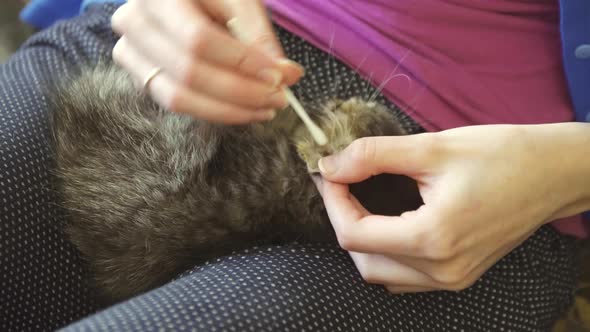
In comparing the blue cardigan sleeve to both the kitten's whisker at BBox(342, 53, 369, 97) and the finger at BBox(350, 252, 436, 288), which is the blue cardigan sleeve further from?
the finger at BBox(350, 252, 436, 288)

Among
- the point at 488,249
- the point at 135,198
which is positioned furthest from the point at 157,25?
the point at 488,249

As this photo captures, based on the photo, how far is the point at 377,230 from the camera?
2.32 feet

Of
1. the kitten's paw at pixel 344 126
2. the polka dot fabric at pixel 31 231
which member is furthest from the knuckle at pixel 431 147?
the polka dot fabric at pixel 31 231

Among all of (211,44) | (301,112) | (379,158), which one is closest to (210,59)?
(211,44)

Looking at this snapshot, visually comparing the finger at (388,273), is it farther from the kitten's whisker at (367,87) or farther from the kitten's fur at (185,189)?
the kitten's whisker at (367,87)

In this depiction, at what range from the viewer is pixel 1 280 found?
785 millimetres

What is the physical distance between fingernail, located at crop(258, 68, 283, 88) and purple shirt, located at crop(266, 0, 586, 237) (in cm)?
27

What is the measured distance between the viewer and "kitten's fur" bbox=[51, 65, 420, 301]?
828 millimetres

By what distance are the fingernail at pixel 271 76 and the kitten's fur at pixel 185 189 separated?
6.0 inches

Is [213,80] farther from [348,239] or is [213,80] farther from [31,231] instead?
[31,231]

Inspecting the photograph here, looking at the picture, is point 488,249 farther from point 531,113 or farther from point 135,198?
point 135,198

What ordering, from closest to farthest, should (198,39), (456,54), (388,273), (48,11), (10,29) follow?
(198,39) < (388,273) < (456,54) < (48,11) < (10,29)

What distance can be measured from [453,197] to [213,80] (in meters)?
0.33

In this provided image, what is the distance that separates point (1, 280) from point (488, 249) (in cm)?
68
